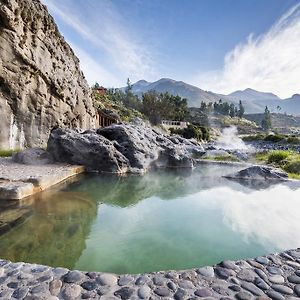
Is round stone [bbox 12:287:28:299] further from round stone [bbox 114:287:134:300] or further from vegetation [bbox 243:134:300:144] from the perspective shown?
vegetation [bbox 243:134:300:144]

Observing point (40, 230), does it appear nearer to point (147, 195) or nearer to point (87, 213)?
point (87, 213)

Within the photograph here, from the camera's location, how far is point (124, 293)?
2957 mm

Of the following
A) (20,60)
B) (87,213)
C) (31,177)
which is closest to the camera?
(87,213)

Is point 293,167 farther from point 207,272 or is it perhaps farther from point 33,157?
point 207,272

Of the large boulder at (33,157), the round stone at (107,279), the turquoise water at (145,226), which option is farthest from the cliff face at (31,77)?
the round stone at (107,279)

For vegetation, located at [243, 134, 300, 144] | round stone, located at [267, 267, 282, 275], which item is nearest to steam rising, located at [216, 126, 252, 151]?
vegetation, located at [243, 134, 300, 144]

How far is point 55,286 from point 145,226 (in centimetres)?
346

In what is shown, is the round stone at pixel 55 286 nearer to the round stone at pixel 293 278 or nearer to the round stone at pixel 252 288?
the round stone at pixel 252 288

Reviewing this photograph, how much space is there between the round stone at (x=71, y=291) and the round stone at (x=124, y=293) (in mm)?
407

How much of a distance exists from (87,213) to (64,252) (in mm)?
2186

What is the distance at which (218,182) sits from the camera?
12.0 meters

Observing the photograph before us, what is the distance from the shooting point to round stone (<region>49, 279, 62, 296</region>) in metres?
2.94

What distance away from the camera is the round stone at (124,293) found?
9.53 feet

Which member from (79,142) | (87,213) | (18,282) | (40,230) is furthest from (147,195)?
(18,282)
